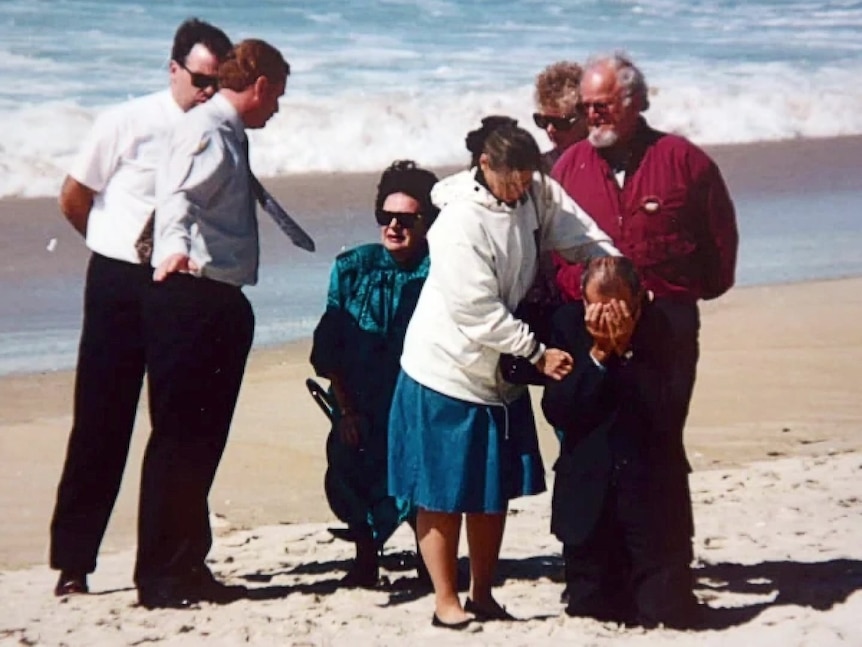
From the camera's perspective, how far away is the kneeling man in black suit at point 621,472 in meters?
4.29

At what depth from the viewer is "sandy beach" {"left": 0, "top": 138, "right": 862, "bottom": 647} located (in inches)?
177

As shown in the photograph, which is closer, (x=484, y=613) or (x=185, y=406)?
(x=484, y=613)

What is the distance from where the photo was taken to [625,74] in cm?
450

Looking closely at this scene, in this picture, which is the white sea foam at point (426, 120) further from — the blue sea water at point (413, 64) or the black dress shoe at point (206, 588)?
the black dress shoe at point (206, 588)

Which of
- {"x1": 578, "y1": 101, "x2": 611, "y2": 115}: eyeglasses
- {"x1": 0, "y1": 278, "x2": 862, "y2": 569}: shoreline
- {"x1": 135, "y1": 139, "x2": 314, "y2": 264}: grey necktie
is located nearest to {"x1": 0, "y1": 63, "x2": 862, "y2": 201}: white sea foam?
{"x1": 0, "y1": 278, "x2": 862, "y2": 569}: shoreline

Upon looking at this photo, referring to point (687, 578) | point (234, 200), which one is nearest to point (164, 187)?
point (234, 200)

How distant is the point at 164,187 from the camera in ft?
14.8

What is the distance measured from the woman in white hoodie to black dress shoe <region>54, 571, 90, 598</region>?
101 centimetres

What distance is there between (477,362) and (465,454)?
0.21 meters

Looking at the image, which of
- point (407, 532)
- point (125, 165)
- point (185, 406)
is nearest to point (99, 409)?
point (185, 406)

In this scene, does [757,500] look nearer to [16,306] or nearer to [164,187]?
[164,187]

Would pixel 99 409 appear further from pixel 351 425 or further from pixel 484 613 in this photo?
pixel 484 613

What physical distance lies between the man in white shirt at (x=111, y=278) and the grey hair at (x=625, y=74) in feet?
3.15

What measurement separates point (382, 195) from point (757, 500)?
1742 millimetres
